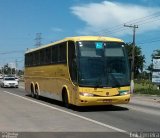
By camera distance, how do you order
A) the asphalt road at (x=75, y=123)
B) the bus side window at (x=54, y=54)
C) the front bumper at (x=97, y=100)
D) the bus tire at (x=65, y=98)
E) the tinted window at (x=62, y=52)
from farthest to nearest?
the bus side window at (x=54, y=54), the tinted window at (x=62, y=52), the bus tire at (x=65, y=98), the front bumper at (x=97, y=100), the asphalt road at (x=75, y=123)

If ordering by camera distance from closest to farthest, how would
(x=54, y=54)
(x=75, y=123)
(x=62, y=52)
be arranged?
(x=75, y=123)
(x=62, y=52)
(x=54, y=54)

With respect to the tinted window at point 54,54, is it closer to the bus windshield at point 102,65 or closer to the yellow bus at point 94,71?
the yellow bus at point 94,71

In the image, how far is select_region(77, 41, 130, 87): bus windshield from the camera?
786 inches

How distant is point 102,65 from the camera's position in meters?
20.2

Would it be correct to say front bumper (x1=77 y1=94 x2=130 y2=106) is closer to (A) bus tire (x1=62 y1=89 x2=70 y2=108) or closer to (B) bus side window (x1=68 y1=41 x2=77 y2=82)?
(B) bus side window (x1=68 y1=41 x2=77 y2=82)

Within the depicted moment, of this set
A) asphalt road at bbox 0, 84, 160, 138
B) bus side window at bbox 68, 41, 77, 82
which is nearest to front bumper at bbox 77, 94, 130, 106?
asphalt road at bbox 0, 84, 160, 138

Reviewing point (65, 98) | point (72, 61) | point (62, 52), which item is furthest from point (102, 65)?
point (65, 98)

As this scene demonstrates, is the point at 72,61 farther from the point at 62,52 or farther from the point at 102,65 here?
the point at 62,52

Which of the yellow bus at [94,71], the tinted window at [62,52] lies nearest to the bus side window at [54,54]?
the tinted window at [62,52]

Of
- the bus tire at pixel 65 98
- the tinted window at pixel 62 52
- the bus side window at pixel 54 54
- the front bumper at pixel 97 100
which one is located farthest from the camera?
the bus side window at pixel 54 54

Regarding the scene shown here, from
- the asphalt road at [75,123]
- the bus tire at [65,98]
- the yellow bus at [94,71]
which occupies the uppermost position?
the yellow bus at [94,71]

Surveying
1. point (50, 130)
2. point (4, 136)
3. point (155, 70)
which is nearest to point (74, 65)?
point (50, 130)

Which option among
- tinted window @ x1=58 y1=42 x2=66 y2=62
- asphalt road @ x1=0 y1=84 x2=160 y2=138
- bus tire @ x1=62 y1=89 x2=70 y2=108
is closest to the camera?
asphalt road @ x1=0 y1=84 x2=160 y2=138

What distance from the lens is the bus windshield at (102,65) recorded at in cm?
1995
